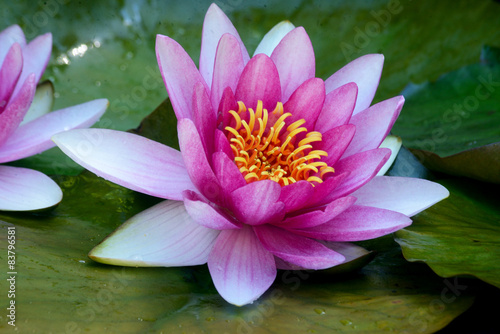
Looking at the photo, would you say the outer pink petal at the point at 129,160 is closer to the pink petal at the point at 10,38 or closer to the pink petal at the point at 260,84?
the pink petal at the point at 260,84

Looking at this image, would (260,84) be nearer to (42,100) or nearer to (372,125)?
(372,125)

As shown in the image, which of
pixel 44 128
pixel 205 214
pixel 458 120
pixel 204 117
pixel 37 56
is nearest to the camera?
pixel 205 214

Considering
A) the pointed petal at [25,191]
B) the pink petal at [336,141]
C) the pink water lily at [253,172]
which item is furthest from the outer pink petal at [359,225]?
the pointed petal at [25,191]

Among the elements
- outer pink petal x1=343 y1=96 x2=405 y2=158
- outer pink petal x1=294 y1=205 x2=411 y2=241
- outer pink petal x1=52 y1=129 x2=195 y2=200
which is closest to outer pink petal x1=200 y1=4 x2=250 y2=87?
outer pink petal x1=52 y1=129 x2=195 y2=200

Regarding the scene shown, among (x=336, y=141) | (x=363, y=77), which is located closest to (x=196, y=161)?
(x=336, y=141)

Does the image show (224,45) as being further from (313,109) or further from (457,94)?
(457,94)

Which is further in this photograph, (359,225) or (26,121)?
(26,121)

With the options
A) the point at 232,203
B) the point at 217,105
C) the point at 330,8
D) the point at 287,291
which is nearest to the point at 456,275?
the point at 287,291

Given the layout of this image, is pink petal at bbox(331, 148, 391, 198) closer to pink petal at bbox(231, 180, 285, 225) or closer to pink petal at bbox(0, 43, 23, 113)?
pink petal at bbox(231, 180, 285, 225)
